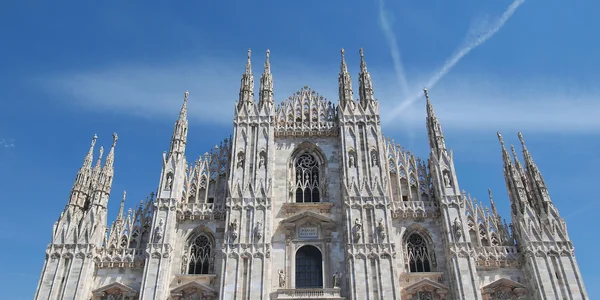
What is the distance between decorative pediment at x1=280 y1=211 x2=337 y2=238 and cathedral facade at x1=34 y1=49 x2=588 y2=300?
54mm

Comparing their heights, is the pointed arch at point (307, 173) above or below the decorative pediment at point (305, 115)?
below

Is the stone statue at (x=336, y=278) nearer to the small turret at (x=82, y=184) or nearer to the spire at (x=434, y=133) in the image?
the spire at (x=434, y=133)

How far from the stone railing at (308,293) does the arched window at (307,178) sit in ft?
18.7

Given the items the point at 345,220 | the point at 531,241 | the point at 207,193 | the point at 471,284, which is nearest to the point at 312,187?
the point at 345,220

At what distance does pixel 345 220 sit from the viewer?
26.5 meters

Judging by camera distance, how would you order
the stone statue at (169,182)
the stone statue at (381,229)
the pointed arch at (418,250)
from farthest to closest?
the stone statue at (169,182) < the pointed arch at (418,250) < the stone statue at (381,229)

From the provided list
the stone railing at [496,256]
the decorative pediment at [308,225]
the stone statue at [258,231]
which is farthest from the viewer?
the decorative pediment at [308,225]

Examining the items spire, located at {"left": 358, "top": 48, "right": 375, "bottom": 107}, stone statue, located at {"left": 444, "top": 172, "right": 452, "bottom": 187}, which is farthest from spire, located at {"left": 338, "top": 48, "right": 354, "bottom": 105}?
stone statue, located at {"left": 444, "top": 172, "right": 452, "bottom": 187}

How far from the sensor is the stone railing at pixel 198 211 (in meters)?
27.3

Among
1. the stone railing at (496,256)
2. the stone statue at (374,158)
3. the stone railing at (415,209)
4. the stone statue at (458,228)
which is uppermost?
the stone statue at (374,158)

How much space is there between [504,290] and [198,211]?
16.4 m

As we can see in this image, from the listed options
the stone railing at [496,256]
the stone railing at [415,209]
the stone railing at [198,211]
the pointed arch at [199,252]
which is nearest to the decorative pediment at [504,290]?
the stone railing at [496,256]

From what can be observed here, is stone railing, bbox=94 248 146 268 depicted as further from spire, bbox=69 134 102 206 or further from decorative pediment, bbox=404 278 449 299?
decorative pediment, bbox=404 278 449 299

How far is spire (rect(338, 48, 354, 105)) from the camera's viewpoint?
3173 centimetres
